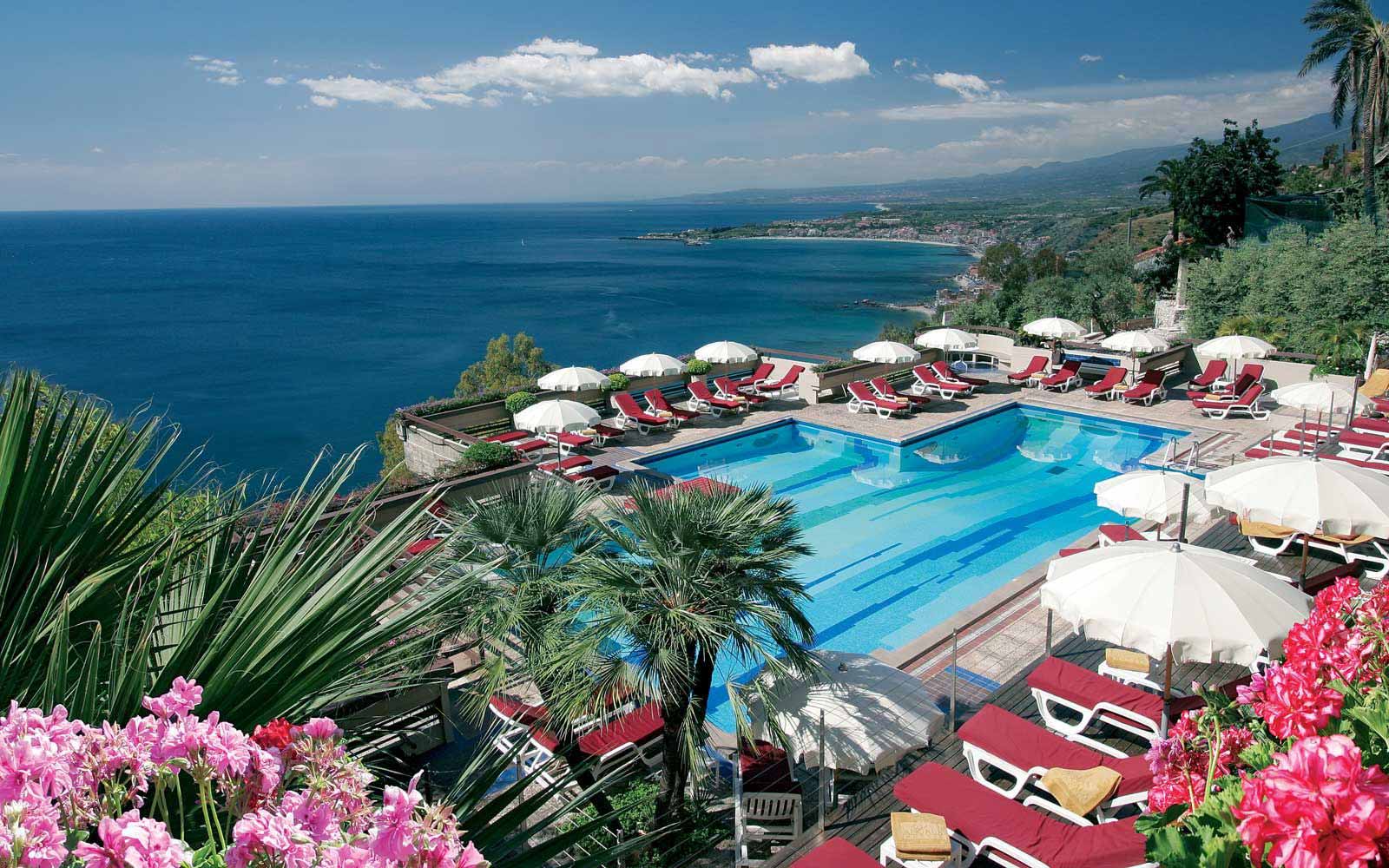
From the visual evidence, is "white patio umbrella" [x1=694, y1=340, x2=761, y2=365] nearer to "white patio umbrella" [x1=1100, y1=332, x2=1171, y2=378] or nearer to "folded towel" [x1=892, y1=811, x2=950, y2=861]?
"white patio umbrella" [x1=1100, y1=332, x2=1171, y2=378]

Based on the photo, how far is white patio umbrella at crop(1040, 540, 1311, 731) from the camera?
555cm

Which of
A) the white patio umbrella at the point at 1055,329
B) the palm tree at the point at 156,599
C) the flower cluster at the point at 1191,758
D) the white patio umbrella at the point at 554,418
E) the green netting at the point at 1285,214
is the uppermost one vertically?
the green netting at the point at 1285,214

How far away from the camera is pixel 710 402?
59.3ft

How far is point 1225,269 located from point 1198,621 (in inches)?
860

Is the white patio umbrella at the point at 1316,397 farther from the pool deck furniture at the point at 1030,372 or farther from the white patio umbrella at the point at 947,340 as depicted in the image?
the white patio umbrella at the point at 947,340

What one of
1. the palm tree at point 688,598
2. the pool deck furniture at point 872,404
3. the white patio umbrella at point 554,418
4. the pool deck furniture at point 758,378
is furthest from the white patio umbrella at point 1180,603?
the pool deck furniture at point 758,378

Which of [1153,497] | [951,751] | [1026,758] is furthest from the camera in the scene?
[1153,497]

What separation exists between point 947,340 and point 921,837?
15.8 meters

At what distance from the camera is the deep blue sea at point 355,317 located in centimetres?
5112

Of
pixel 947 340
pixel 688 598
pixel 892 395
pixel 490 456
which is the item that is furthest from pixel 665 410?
pixel 688 598

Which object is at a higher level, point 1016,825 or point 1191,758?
point 1191,758

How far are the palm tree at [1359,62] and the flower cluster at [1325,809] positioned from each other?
3296cm

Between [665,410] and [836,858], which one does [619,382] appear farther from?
[836,858]

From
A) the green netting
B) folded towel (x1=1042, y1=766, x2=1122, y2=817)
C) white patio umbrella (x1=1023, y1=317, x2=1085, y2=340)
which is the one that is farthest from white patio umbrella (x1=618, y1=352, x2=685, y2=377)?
the green netting
